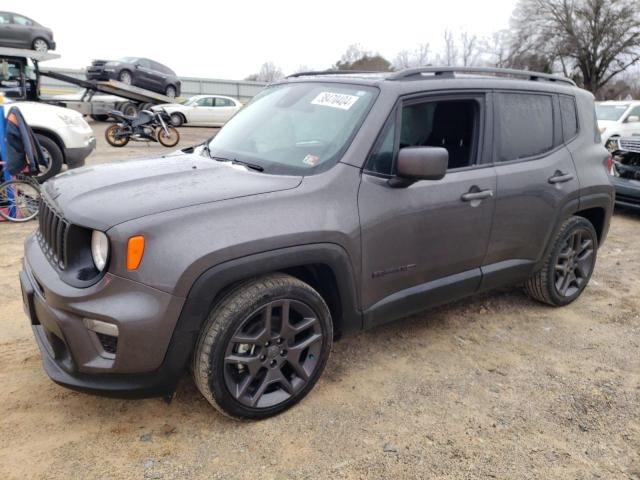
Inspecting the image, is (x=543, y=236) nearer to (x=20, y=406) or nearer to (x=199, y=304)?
(x=199, y=304)

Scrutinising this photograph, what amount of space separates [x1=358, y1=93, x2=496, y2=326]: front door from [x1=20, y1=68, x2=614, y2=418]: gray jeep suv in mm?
11

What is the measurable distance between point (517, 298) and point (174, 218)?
327 cm

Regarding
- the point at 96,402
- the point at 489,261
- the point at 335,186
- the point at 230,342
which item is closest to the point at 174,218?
the point at 230,342

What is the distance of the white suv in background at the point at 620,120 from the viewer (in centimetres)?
1265

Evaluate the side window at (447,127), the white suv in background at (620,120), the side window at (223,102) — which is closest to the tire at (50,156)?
the side window at (447,127)

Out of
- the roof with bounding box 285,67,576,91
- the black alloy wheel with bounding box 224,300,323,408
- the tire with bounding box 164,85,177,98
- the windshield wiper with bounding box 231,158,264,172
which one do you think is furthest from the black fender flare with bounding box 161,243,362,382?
the tire with bounding box 164,85,177,98

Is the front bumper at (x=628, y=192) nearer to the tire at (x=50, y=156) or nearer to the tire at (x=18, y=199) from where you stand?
the tire at (x=18, y=199)

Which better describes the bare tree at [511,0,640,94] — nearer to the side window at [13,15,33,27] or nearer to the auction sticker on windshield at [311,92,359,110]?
the side window at [13,15,33,27]

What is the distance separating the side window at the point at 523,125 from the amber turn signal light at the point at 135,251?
2.45 meters

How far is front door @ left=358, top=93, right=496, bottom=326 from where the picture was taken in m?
2.93

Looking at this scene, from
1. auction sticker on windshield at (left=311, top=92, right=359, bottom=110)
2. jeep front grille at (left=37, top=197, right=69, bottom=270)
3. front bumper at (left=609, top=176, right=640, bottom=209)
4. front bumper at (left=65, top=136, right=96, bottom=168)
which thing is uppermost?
auction sticker on windshield at (left=311, top=92, right=359, bottom=110)

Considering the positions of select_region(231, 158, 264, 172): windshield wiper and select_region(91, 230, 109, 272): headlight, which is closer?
select_region(91, 230, 109, 272): headlight

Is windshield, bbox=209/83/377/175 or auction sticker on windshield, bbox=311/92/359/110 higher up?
auction sticker on windshield, bbox=311/92/359/110

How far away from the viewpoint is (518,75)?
3.84m
